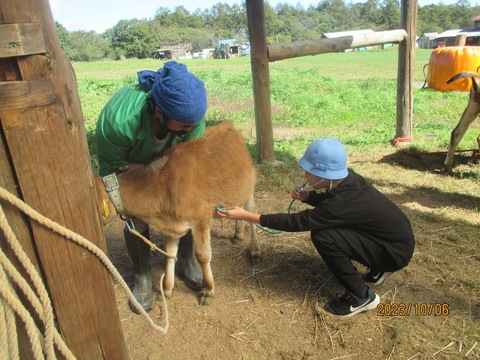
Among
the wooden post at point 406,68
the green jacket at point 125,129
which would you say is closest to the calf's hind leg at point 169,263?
the green jacket at point 125,129

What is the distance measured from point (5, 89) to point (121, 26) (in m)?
124

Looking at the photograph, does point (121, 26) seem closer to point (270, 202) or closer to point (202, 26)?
point (202, 26)

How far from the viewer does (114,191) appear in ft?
8.81

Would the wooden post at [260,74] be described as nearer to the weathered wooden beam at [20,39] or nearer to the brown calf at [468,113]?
the brown calf at [468,113]

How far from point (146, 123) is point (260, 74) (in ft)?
11.2

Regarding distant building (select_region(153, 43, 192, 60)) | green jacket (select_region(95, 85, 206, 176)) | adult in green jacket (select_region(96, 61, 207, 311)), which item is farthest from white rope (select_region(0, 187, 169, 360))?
distant building (select_region(153, 43, 192, 60))

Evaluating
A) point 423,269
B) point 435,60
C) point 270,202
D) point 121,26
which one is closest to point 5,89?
point 423,269

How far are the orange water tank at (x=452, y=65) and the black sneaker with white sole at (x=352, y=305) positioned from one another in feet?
39.5

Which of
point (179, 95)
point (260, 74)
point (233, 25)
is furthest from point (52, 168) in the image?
point (233, 25)

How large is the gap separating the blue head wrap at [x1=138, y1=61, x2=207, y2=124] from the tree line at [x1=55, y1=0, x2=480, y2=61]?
2550 inches

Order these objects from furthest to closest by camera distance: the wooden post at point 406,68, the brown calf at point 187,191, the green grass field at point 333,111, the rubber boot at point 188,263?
the green grass field at point 333,111, the wooden post at point 406,68, the rubber boot at point 188,263, the brown calf at point 187,191

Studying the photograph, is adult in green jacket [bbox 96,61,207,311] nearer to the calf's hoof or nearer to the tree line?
the calf's hoof

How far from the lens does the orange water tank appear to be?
1281cm

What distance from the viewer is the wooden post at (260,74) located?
563cm
